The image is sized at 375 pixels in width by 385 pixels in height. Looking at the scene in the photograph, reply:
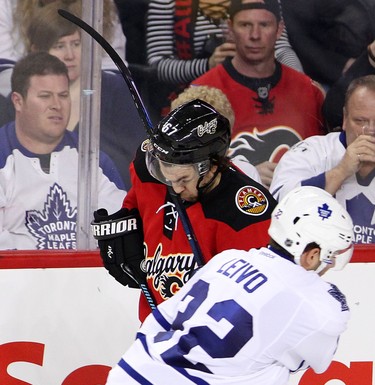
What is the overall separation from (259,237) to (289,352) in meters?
0.43

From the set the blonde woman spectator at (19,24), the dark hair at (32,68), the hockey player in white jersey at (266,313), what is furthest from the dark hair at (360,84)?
the hockey player in white jersey at (266,313)

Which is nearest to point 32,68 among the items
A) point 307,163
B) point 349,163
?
point 307,163

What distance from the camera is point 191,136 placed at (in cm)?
228

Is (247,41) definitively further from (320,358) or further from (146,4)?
(320,358)

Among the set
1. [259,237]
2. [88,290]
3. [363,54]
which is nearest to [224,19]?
[363,54]

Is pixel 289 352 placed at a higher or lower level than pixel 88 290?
higher

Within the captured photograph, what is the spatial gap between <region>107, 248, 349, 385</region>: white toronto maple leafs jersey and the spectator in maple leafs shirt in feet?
4.04

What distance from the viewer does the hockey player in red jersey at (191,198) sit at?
2.29 meters

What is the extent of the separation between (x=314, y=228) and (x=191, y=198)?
20.2 inches

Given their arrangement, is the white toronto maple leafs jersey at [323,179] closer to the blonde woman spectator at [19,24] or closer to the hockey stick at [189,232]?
the blonde woman spectator at [19,24]

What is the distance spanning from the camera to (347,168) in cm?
324

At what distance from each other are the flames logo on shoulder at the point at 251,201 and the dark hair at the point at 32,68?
1019mm

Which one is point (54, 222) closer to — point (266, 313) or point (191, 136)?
point (191, 136)

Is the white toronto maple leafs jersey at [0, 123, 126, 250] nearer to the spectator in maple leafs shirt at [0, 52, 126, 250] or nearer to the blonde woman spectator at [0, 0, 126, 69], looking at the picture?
the spectator in maple leafs shirt at [0, 52, 126, 250]
